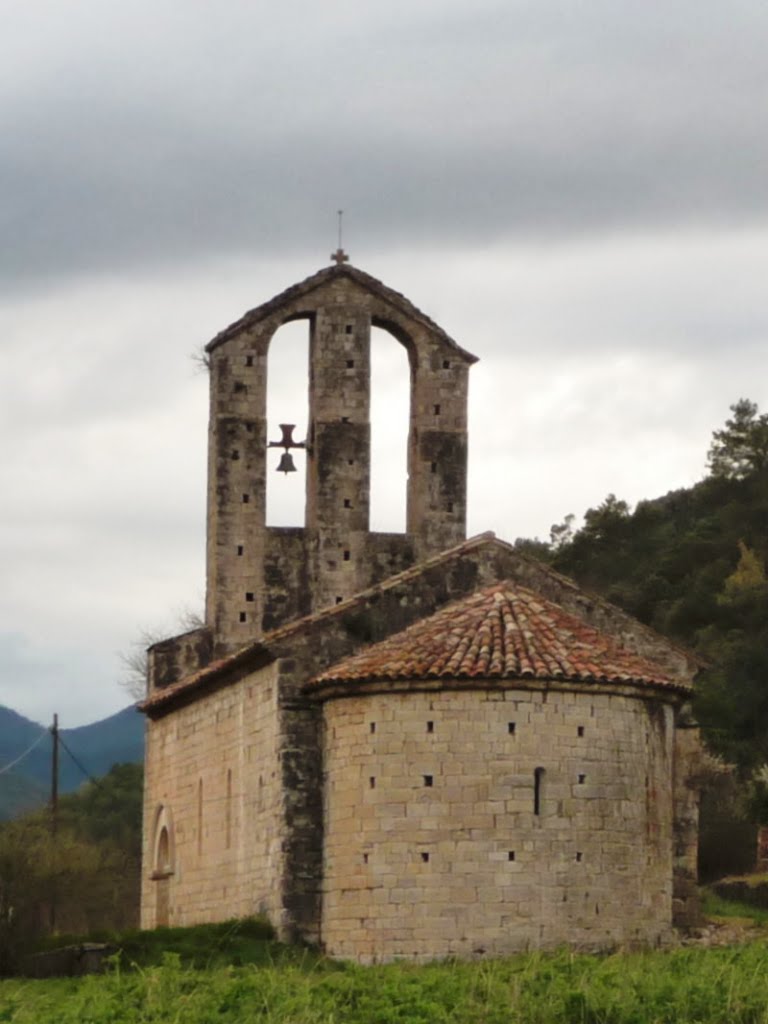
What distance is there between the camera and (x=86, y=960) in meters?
27.4

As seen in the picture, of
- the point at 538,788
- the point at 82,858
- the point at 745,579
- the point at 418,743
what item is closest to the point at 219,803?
the point at 418,743

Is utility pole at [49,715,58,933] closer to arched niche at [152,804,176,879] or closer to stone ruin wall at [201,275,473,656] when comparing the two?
arched niche at [152,804,176,879]

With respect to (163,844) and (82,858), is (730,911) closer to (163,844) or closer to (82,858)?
(163,844)

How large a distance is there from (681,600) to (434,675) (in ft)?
139

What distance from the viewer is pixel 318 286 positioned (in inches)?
1323

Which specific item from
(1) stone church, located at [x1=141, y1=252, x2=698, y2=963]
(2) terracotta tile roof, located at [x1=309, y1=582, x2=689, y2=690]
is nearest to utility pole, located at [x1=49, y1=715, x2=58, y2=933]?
(1) stone church, located at [x1=141, y1=252, x2=698, y2=963]

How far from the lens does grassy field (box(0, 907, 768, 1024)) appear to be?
71.3 ft

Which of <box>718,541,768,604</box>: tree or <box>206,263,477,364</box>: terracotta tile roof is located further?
<box>718,541,768,604</box>: tree

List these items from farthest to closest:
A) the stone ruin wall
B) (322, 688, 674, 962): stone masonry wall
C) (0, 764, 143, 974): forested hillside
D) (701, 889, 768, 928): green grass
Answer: (0, 764, 143, 974): forested hillside → (701, 889, 768, 928): green grass → the stone ruin wall → (322, 688, 674, 962): stone masonry wall

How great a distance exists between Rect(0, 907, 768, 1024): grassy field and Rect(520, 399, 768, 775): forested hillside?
28866 millimetres

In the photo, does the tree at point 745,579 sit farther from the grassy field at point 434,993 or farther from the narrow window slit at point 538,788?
the grassy field at point 434,993

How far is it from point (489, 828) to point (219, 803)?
5559mm

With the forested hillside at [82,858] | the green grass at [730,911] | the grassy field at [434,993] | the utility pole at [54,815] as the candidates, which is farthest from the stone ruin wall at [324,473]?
the utility pole at [54,815]

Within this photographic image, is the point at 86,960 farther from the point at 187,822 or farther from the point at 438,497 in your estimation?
the point at 438,497
